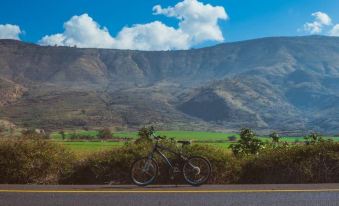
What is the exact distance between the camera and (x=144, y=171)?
13.3 m

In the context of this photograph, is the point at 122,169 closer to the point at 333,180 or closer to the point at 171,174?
the point at 171,174

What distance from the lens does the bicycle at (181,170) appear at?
43.9 ft

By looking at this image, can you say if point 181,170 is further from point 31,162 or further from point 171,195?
point 31,162

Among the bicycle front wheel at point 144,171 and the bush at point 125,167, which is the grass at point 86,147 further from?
the bicycle front wheel at point 144,171

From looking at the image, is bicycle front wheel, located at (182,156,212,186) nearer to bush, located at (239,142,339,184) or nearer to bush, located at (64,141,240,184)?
bush, located at (64,141,240,184)

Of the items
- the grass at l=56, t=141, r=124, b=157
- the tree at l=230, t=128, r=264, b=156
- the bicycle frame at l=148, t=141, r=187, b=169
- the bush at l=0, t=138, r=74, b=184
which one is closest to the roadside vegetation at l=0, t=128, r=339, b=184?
the bush at l=0, t=138, r=74, b=184

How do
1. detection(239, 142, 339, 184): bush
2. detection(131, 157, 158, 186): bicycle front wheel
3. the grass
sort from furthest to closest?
1. the grass
2. detection(239, 142, 339, 184): bush
3. detection(131, 157, 158, 186): bicycle front wheel

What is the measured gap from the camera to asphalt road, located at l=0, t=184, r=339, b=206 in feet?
34.6

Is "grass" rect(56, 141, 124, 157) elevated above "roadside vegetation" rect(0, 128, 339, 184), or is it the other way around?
"grass" rect(56, 141, 124, 157)

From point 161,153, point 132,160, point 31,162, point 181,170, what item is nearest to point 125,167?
point 132,160

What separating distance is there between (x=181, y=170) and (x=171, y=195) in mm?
2043

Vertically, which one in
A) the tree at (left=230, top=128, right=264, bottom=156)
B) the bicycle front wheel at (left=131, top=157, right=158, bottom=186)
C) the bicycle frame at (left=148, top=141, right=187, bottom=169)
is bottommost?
the bicycle front wheel at (left=131, top=157, right=158, bottom=186)

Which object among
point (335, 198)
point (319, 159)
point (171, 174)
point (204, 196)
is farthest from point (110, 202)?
point (319, 159)

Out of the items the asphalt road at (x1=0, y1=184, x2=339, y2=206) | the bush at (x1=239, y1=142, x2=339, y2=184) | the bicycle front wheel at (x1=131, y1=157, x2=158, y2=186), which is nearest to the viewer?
the asphalt road at (x1=0, y1=184, x2=339, y2=206)
